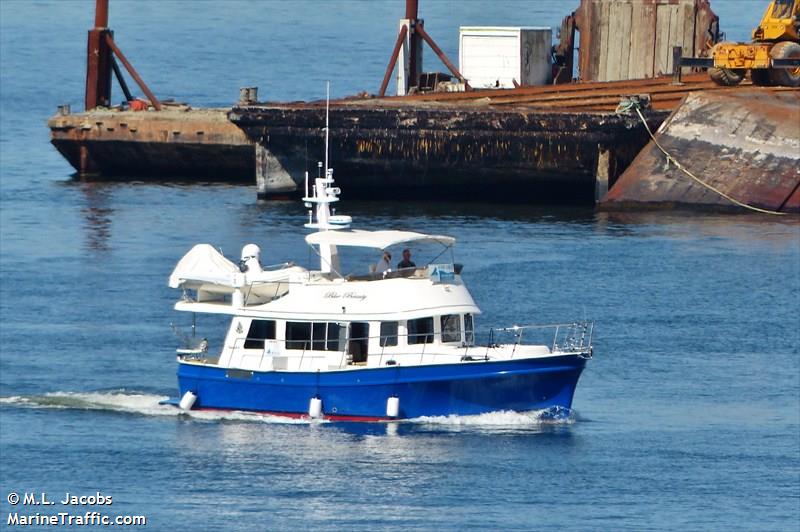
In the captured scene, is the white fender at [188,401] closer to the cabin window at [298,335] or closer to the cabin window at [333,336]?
the cabin window at [298,335]

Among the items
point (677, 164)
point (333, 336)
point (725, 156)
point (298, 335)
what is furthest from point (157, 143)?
point (333, 336)

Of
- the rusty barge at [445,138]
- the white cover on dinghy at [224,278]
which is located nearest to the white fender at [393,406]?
the white cover on dinghy at [224,278]

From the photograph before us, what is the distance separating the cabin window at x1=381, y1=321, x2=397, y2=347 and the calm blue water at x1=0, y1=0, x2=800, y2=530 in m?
1.59

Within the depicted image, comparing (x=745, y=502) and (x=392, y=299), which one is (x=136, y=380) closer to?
(x=392, y=299)

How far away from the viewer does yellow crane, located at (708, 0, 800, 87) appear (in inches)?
2628

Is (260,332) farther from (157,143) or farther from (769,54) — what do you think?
(157,143)

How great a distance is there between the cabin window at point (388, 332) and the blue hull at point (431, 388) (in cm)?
64

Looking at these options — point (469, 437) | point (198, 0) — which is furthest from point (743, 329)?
point (198, 0)

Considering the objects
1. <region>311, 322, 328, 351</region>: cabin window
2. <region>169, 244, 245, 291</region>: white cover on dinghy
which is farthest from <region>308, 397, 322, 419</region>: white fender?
<region>169, 244, 245, 291</region>: white cover on dinghy

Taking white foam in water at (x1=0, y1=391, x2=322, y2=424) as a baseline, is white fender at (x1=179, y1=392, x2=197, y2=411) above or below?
above

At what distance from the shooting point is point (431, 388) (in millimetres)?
36219

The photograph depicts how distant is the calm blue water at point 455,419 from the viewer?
107ft

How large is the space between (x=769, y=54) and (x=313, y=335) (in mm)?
33847

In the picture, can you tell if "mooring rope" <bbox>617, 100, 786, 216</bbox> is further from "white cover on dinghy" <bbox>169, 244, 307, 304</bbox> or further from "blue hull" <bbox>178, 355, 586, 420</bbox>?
"blue hull" <bbox>178, 355, 586, 420</bbox>
